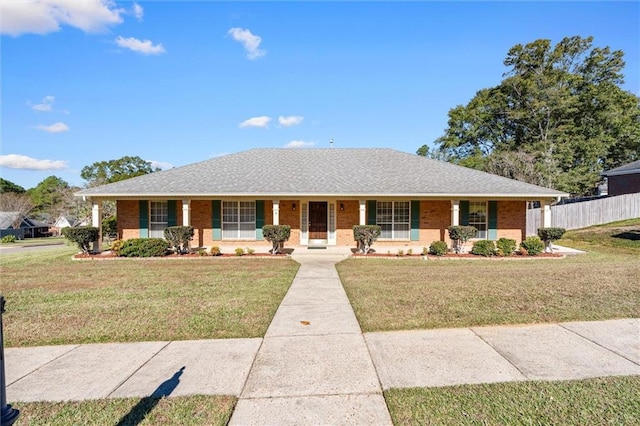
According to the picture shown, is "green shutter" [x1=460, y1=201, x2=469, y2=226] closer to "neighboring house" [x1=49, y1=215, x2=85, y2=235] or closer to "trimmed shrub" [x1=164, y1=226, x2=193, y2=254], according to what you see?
"trimmed shrub" [x1=164, y1=226, x2=193, y2=254]

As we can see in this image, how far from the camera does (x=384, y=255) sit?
535 inches

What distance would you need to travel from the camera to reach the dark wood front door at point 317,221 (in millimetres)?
15836

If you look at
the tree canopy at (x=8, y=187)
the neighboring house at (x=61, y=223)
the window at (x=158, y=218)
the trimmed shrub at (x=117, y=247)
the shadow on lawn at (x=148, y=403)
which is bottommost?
the neighboring house at (x=61, y=223)

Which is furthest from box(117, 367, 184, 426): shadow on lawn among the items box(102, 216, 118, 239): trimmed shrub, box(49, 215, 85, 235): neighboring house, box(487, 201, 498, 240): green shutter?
box(49, 215, 85, 235): neighboring house

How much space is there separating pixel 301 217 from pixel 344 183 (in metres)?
2.51

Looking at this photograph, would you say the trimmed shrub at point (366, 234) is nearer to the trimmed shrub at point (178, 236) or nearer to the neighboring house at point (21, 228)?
the trimmed shrub at point (178, 236)

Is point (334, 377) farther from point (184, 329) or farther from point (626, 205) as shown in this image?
point (626, 205)

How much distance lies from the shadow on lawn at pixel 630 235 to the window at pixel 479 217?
7493 mm

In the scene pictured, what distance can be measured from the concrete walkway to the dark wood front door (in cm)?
1051

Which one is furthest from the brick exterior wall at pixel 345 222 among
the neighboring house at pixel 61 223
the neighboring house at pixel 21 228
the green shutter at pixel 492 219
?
the neighboring house at pixel 61 223

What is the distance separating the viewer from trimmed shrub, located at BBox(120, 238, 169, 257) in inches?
528

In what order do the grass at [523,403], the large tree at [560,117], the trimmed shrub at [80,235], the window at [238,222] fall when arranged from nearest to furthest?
the grass at [523,403] → the trimmed shrub at [80,235] → the window at [238,222] → the large tree at [560,117]

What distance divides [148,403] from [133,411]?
14 centimetres

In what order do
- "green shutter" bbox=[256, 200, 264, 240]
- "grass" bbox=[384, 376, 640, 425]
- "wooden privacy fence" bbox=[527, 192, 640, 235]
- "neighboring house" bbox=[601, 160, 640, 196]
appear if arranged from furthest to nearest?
1. "neighboring house" bbox=[601, 160, 640, 196]
2. "wooden privacy fence" bbox=[527, 192, 640, 235]
3. "green shutter" bbox=[256, 200, 264, 240]
4. "grass" bbox=[384, 376, 640, 425]
